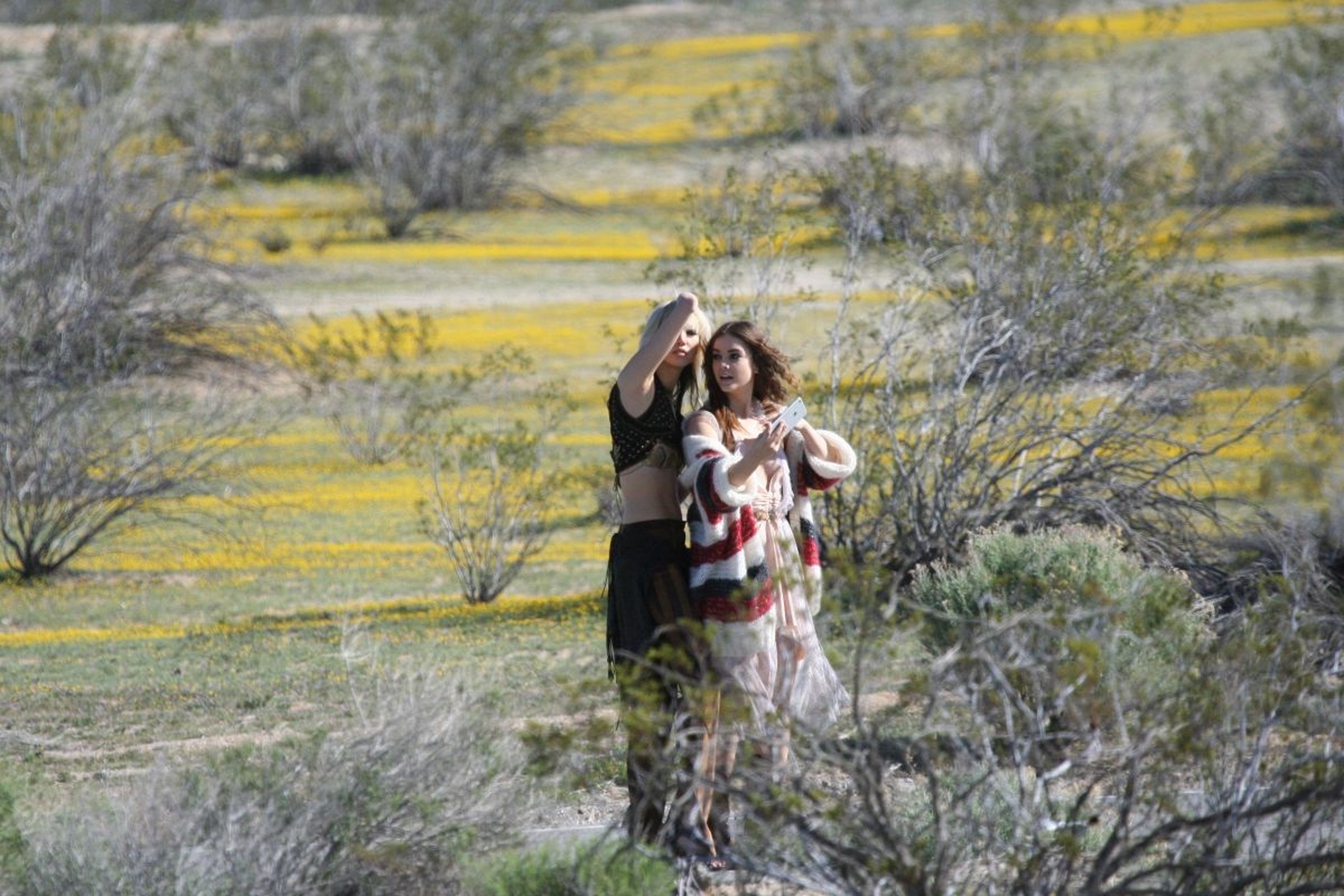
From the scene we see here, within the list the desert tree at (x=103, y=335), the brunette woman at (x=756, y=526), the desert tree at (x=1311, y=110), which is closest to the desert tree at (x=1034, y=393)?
the brunette woman at (x=756, y=526)

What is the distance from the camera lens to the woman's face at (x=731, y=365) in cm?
557

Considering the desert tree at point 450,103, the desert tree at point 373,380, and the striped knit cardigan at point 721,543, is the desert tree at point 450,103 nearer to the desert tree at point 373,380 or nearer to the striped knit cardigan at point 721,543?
the desert tree at point 373,380

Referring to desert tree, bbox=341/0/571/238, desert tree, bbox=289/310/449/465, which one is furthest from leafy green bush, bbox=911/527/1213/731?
desert tree, bbox=341/0/571/238

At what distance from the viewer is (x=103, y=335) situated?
63.4 ft

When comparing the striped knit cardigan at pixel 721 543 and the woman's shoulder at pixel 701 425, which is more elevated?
the woman's shoulder at pixel 701 425

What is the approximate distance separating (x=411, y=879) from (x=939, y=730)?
5.69 feet

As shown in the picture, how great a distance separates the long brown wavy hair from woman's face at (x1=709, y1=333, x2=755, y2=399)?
1 cm

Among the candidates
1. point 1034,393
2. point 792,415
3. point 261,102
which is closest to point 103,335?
point 1034,393

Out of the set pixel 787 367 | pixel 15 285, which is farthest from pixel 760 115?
pixel 787 367

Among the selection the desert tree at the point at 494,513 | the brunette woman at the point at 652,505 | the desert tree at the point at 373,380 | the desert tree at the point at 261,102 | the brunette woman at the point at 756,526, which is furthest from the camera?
the desert tree at the point at 261,102

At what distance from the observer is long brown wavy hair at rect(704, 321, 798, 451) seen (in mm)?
5586

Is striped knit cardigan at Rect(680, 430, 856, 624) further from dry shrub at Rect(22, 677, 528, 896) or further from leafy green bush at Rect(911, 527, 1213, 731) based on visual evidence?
dry shrub at Rect(22, 677, 528, 896)

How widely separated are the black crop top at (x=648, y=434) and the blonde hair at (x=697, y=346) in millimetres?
149

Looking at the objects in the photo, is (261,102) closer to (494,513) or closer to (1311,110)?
(1311,110)
